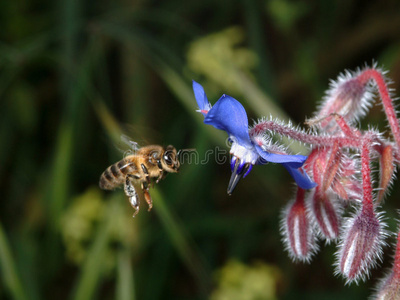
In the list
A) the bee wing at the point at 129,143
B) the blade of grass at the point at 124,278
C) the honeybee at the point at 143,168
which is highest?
the bee wing at the point at 129,143

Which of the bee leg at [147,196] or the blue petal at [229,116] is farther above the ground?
the bee leg at [147,196]

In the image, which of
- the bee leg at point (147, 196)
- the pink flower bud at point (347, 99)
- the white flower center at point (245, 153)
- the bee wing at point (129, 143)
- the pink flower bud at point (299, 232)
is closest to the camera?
the white flower center at point (245, 153)

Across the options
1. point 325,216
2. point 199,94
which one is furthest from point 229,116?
point 325,216

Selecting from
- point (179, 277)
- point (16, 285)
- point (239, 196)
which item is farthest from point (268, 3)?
point (16, 285)

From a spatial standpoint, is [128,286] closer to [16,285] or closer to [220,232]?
[16,285]

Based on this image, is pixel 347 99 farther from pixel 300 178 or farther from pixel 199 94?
pixel 199 94

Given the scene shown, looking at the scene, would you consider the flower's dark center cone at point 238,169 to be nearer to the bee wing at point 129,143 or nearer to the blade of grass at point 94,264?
the bee wing at point 129,143

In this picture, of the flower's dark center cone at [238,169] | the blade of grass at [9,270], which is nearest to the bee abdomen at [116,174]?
the flower's dark center cone at [238,169]

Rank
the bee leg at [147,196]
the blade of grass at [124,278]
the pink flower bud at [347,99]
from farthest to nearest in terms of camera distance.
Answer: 1. the blade of grass at [124,278]
2. the bee leg at [147,196]
3. the pink flower bud at [347,99]
